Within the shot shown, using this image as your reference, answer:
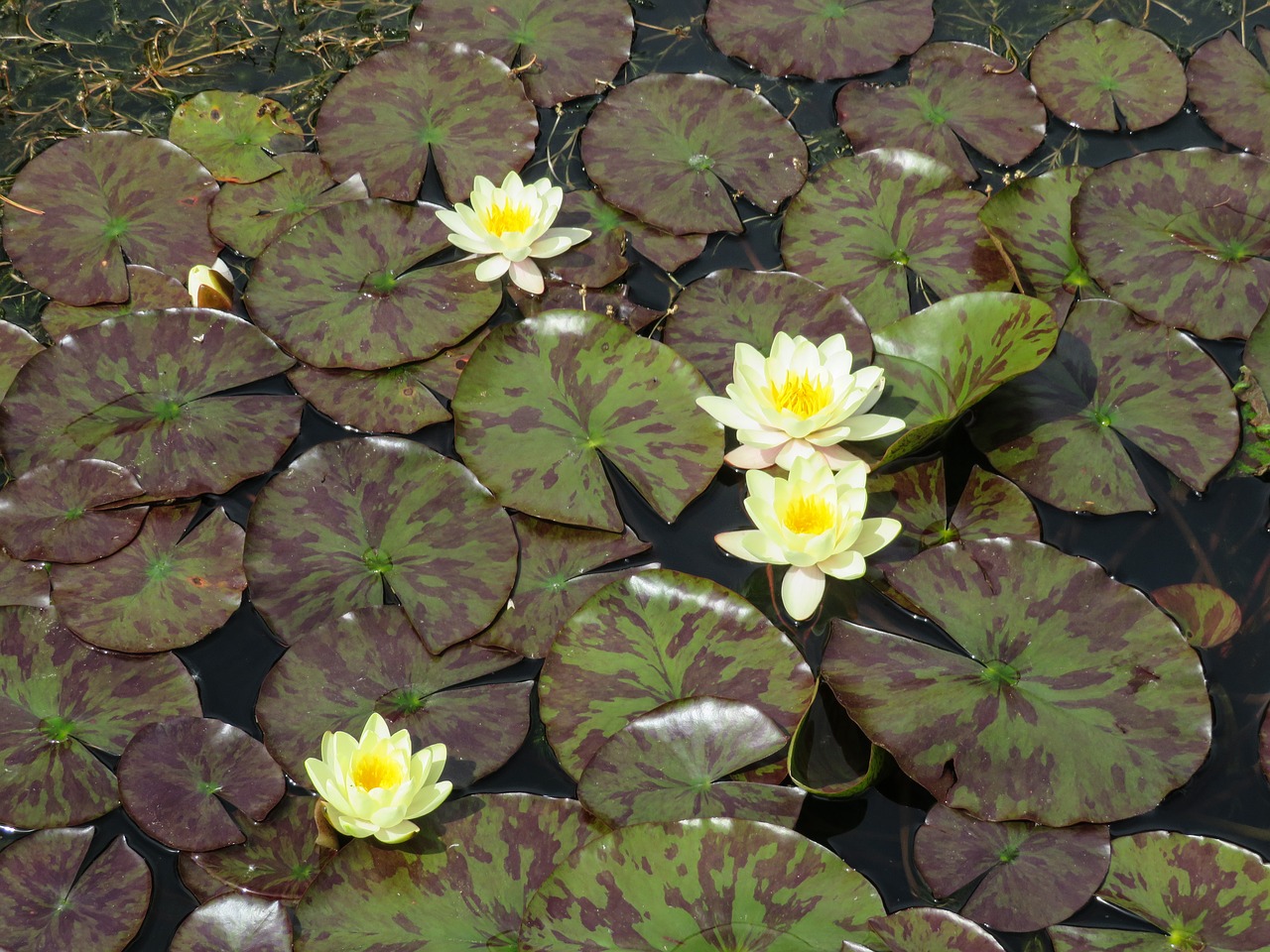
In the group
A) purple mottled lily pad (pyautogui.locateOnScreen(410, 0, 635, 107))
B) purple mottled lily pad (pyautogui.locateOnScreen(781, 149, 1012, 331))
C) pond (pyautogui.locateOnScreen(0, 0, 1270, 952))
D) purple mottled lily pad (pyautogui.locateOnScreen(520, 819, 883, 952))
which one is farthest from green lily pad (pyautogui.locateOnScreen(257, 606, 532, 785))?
purple mottled lily pad (pyautogui.locateOnScreen(410, 0, 635, 107))

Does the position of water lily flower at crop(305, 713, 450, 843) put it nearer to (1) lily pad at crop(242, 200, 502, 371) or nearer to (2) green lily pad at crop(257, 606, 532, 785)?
(2) green lily pad at crop(257, 606, 532, 785)

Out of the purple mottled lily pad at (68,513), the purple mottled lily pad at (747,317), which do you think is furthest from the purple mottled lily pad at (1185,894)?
the purple mottled lily pad at (68,513)

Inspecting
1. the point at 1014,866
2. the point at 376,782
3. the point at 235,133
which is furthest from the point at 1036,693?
the point at 235,133

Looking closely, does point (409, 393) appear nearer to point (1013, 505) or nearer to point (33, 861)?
point (33, 861)

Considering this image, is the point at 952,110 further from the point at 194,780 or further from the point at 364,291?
the point at 194,780

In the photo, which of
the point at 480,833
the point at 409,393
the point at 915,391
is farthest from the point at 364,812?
the point at 915,391

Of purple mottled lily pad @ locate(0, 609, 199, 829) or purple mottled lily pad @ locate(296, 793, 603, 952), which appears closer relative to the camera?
purple mottled lily pad @ locate(296, 793, 603, 952)
